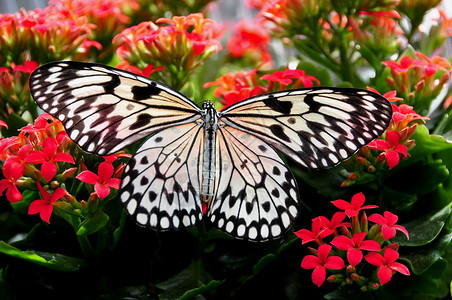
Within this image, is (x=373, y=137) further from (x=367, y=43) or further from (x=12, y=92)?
(x=12, y=92)

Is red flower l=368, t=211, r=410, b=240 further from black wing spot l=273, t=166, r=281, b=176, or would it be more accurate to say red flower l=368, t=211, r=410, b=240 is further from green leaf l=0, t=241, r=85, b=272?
green leaf l=0, t=241, r=85, b=272

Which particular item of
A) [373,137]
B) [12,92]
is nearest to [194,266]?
[373,137]

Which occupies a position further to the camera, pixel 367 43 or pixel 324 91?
pixel 367 43

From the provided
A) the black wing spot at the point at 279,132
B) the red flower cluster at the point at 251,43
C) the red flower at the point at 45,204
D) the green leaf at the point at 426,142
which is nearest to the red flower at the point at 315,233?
the black wing spot at the point at 279,132

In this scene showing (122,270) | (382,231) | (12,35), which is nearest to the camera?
(382,231)

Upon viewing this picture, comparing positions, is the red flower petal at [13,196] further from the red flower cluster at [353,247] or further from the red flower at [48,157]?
the red flower cluster at [353,247]

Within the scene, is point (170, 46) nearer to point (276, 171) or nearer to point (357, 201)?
point (276, 171)
